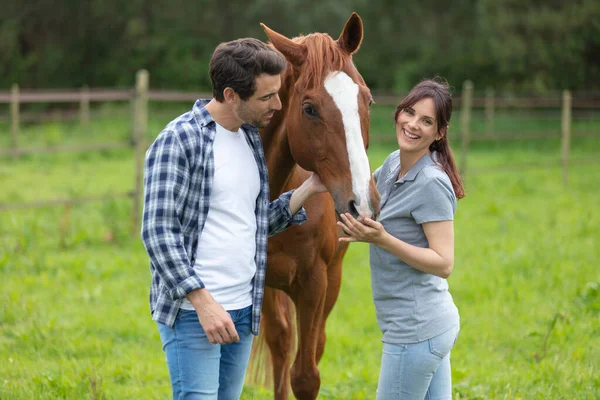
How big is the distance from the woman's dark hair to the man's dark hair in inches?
20.0

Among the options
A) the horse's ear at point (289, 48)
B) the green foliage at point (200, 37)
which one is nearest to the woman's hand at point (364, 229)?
the horse's ear at point (289, 48)

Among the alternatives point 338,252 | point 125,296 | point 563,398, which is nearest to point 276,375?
point 338,252

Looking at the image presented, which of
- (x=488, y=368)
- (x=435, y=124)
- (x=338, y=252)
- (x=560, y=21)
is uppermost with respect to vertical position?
(x=560, y=21)

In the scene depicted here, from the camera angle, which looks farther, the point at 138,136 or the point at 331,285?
the point at 138,136

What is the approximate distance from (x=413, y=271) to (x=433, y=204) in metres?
0.25

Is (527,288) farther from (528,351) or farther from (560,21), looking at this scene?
(560,21)

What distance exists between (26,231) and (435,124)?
611 cm

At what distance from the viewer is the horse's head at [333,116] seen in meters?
2.30

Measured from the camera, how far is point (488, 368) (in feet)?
13.5

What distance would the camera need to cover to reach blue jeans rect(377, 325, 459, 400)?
2.29 metres

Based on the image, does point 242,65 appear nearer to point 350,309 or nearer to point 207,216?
point 207,216

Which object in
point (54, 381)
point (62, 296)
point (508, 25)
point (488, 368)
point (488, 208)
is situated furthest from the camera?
point (508, 25)

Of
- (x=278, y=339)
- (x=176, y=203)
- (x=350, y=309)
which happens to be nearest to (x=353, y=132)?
(x=176, y=203)

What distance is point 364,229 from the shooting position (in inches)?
84.6
